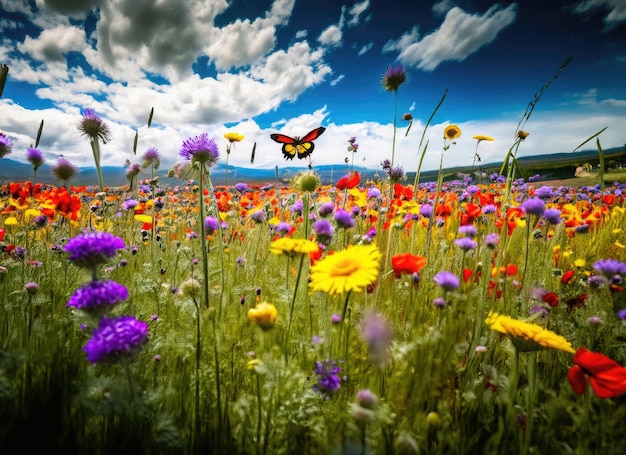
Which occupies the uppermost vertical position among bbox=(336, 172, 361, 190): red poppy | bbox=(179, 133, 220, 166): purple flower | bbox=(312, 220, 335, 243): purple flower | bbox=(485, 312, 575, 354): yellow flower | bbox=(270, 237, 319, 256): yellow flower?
bbox=(179, 133, 220, 166): purple flower

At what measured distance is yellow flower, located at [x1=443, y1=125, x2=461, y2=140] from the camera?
2.79 metres

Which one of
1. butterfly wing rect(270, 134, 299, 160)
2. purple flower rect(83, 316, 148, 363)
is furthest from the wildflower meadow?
butterfly wing rect(270, 134, 299, 160)

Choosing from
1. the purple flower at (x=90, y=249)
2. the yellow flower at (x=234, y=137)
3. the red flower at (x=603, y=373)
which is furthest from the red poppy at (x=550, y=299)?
the yellow flower at (x=234, y=137)

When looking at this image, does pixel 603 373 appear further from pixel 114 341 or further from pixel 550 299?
pixel 114 341

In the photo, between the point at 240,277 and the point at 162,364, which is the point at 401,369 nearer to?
the point at 162,364

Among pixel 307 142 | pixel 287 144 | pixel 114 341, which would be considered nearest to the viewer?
pixel 114 341

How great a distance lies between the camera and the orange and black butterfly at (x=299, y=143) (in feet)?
11.8

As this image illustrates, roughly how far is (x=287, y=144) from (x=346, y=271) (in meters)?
3.10

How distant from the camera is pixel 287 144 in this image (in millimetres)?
3922

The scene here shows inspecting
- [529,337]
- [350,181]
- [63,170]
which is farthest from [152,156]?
[529,337]

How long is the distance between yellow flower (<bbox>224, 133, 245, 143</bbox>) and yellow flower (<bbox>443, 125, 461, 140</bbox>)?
1897mm

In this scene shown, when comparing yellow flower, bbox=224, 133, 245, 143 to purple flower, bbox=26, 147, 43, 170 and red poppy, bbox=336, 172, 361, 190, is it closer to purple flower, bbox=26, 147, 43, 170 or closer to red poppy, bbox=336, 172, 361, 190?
red poppy, bbox=336, 172, 361, 190

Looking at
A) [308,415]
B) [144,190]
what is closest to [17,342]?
[308,415]

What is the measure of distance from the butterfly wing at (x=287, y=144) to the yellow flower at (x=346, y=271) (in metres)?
2.86
